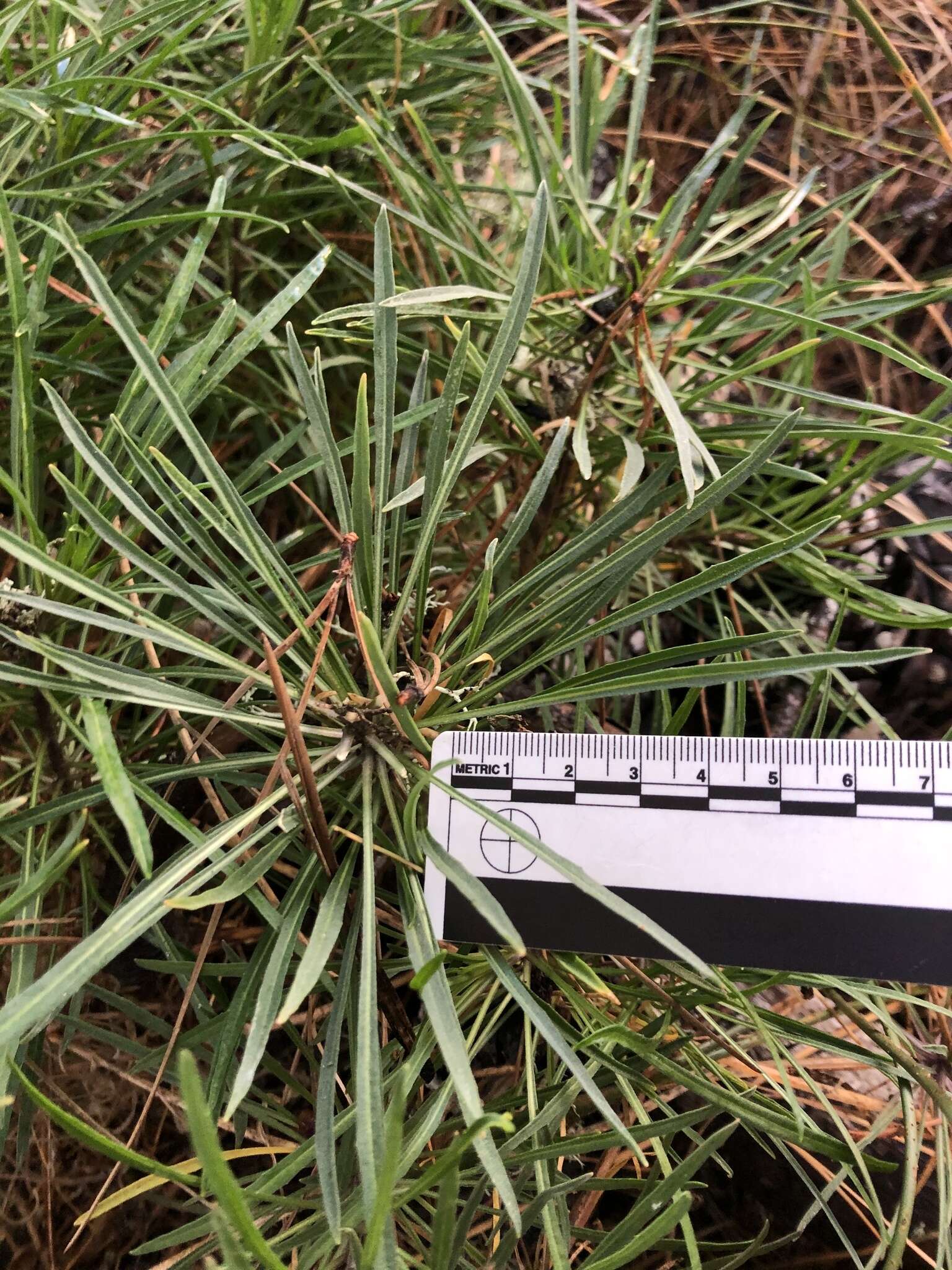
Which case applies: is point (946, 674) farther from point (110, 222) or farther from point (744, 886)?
point (110, 222)

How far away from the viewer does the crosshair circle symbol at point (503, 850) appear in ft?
1.72

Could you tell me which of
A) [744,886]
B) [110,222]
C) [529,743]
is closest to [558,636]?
[529,743]

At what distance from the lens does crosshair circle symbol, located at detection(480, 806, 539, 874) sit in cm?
52

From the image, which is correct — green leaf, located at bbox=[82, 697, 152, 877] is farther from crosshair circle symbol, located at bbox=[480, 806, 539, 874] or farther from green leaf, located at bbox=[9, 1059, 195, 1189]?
crosshair circle symbol, located at bbox=[480, 806, 539, 874]

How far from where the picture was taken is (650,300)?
0.65 metres

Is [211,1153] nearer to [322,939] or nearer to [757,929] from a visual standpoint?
[322,939]

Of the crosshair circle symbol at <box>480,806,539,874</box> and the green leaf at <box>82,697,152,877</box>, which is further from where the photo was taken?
the crosshair circle symbol at <box>480,806,539,874</box>

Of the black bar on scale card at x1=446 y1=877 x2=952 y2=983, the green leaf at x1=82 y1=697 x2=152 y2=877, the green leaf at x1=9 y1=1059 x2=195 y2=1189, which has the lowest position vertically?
the green leaf at x1=9 y1=1059 x2=195 y2=1189

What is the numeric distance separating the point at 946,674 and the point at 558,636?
→ 56 cm

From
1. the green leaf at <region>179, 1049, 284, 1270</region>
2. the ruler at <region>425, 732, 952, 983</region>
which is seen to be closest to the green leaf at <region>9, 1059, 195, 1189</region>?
the green leaf at <region>179, 1049, 284, 1270</region>

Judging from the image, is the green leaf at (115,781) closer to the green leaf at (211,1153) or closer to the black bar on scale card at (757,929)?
the green leaf at (211,1153)

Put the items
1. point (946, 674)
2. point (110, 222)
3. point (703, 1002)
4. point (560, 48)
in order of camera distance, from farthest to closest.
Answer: point (560, 48) < point (946, 674) < point (110, 222) < point (703, 1002)

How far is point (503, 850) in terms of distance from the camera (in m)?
0.53

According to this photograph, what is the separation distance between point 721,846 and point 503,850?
147mm
